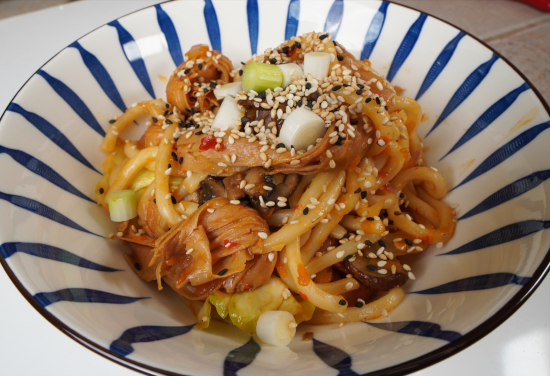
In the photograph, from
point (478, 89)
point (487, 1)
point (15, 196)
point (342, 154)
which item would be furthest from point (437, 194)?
point (487, 1)

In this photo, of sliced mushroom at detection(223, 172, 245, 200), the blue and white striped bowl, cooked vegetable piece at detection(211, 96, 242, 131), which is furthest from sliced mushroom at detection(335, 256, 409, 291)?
cooked vegetable piece at detection(211, 96, 242, 131)

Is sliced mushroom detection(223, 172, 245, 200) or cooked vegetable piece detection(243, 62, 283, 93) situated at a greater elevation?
cooked vegetable piece detection(243, 62, 283, 93)

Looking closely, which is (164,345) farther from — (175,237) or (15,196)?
(15,196)

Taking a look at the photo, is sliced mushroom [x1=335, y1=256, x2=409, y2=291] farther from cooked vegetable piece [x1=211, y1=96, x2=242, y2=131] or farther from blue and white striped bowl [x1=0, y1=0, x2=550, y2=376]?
cooked vegetable piece [x1=211, y1=96, x2=242, y2=131]

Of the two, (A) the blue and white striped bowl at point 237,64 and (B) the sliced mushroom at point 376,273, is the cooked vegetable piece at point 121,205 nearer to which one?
(A) the blue and white striped bowl at point 237,64

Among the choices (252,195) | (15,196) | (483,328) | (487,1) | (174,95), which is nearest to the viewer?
(483,328)
